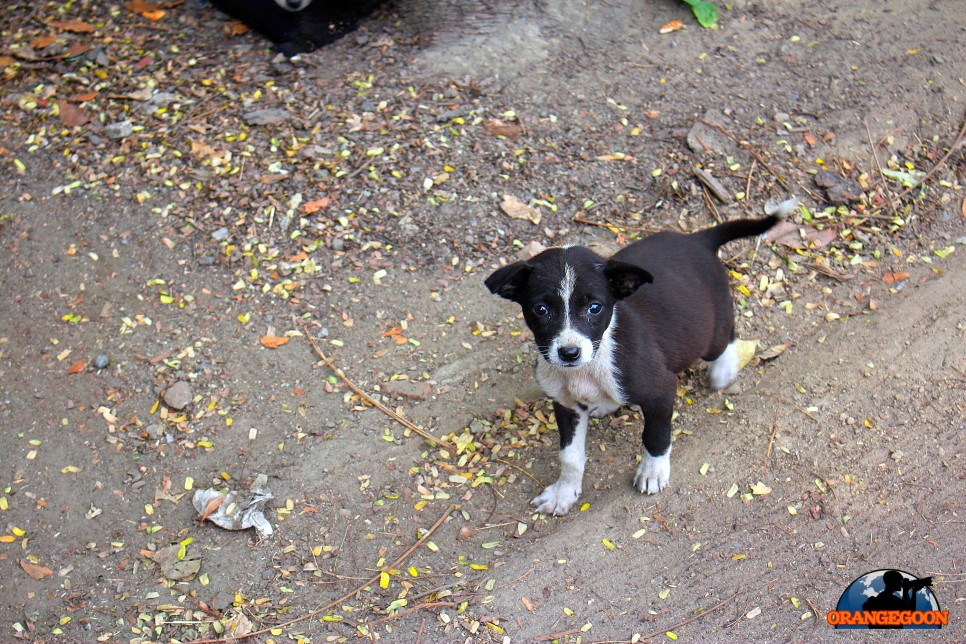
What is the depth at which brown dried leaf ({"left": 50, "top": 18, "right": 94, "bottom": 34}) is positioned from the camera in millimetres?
7320

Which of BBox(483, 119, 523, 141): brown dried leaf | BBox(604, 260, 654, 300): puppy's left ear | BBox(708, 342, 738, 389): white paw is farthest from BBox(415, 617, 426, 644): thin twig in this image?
BBox(483, 119, 523, 141): brown dried leaf

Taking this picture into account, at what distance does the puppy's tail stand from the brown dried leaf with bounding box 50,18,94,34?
5539 mm

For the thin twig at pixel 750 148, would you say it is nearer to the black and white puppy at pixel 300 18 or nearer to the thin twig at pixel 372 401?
the black and white puppy at pixel 300 18

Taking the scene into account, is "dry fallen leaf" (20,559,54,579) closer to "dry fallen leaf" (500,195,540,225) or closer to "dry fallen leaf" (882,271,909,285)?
"dry fallen leaf" (500,195,540,225)

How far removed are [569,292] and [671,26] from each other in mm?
4166

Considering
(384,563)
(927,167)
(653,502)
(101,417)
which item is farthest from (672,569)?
(927,167)

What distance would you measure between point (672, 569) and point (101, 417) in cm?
338

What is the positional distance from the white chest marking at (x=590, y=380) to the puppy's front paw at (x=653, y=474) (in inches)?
16.2

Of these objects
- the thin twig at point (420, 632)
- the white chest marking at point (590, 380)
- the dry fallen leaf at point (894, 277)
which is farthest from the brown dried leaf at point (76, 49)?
the dry fallen leaf at point (894, 277)

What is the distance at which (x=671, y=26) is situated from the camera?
717cm

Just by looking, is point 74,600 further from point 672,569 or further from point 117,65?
point 117,65

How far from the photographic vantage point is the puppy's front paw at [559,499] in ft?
15.5

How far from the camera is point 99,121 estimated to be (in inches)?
263

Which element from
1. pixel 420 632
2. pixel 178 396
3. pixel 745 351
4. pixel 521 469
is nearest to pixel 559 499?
pixel 521 469
